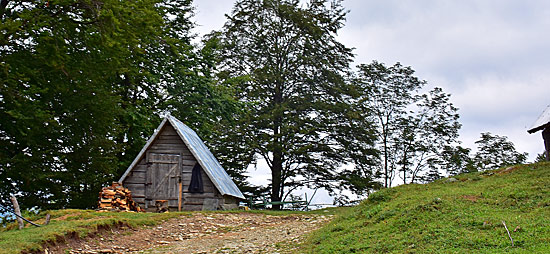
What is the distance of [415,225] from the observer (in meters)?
10.2

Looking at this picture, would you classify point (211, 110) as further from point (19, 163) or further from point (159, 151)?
point (19, 163)

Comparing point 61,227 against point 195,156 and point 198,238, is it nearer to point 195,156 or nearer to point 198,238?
point 198,238

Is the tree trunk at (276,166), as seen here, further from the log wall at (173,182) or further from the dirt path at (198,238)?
the dirt path at (198,238)

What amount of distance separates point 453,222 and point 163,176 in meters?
13.6

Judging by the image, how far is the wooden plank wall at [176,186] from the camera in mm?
20297

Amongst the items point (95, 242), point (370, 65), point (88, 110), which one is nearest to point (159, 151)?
point (88, 110)

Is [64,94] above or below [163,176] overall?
above

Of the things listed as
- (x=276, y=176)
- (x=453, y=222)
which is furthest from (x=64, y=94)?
(x=453, y=222)

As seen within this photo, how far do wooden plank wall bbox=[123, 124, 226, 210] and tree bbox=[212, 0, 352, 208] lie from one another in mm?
8351

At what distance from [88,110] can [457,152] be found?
942 inches

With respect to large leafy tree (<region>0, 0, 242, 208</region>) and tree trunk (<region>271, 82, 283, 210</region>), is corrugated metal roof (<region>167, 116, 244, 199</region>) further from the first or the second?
tree trunk (<region>271, 82, 283, 210</region>)

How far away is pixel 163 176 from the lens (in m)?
20.6

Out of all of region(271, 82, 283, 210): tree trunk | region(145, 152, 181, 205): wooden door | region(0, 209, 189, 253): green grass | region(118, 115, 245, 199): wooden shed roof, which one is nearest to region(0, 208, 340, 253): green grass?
region(0, 209, 189, 253): green grass

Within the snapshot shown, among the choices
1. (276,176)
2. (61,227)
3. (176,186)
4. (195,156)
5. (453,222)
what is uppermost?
(195,156)
